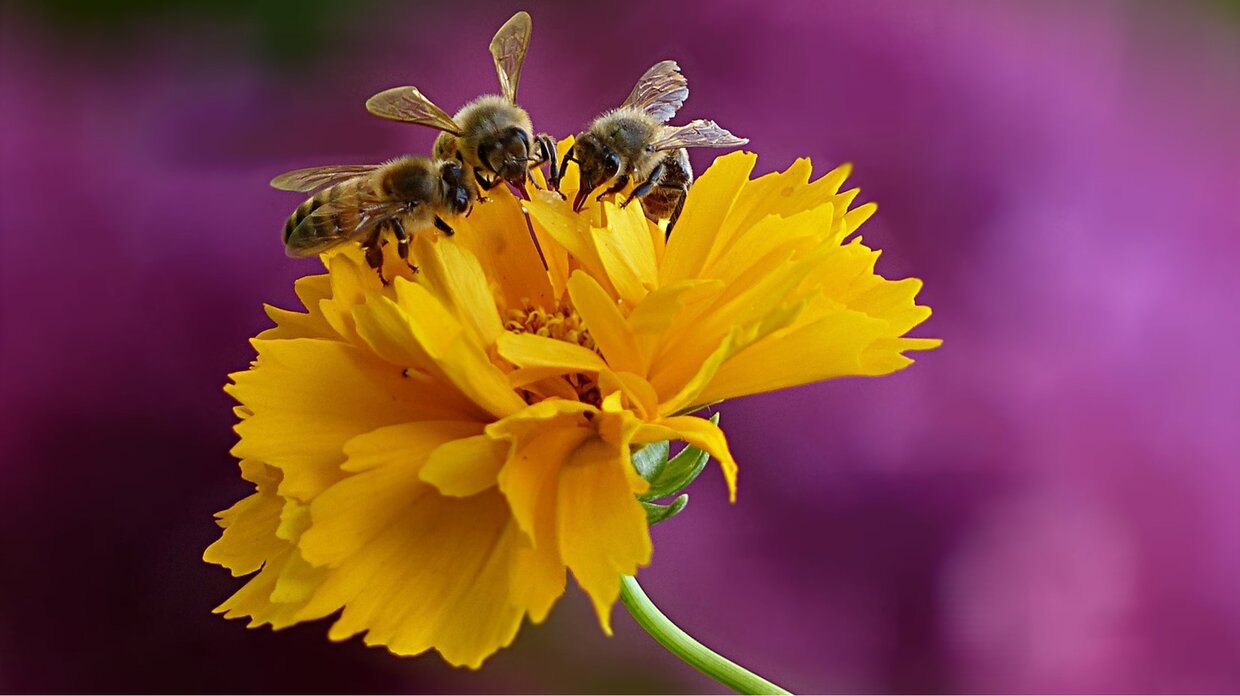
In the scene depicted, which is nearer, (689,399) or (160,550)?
(689,399)

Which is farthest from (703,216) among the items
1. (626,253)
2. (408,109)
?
(408,109)

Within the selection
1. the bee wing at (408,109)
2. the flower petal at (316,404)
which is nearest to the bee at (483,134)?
the bee wing at (408,109)

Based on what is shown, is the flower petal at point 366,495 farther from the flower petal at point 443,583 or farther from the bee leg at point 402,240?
the bee leg at point 402,240

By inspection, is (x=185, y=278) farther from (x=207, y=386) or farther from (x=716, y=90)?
(x=716, y=90)

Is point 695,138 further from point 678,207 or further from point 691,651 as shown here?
point 691,651

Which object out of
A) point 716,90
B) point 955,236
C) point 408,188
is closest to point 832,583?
point 955,236

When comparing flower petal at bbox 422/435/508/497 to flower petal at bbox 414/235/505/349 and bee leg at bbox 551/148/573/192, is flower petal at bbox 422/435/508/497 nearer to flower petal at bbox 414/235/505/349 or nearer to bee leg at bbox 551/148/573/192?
flower petal at bbox 414/235/505/349
